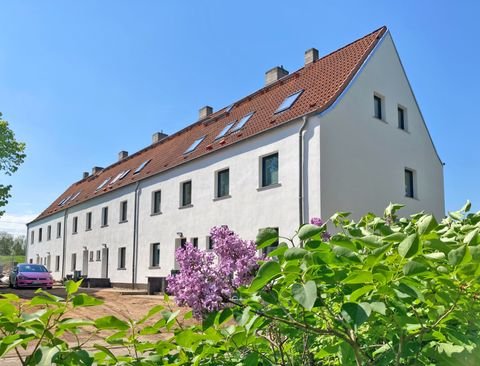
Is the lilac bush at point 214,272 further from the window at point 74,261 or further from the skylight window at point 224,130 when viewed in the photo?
the window at point 74,261

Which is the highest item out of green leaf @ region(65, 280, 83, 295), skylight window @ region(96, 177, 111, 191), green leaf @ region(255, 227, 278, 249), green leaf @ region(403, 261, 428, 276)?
skylight window @ region(96, 177, 111, 191)

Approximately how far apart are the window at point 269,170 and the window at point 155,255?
26.0 feet

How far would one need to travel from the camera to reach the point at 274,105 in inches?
699

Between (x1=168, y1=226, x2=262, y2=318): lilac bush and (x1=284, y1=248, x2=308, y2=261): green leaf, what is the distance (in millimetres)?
365

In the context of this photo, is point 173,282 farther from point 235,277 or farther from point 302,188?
point 302,188

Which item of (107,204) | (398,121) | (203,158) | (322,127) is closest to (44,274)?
(107,204)

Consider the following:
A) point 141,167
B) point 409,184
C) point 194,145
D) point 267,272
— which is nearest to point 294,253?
point 267,272

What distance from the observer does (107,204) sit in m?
27.1

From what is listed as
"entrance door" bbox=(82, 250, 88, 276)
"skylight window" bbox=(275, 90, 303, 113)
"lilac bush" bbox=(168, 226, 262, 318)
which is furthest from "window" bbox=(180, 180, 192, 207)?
"lilac bush" bbox=(168, 226, 262, 318)

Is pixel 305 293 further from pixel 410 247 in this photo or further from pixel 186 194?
pixel 186 194

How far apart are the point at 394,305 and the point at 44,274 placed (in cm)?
2494

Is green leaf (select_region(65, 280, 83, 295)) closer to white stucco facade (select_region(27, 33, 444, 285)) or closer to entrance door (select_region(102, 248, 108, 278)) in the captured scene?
white stucco facade (select_region(27, 33, 444, 285))

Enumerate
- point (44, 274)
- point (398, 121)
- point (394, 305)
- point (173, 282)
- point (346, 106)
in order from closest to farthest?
point (394, 305), point (173, 282), point (346, 106), point (398, 121), point (44, 274)

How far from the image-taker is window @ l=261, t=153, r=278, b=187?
15.6m
